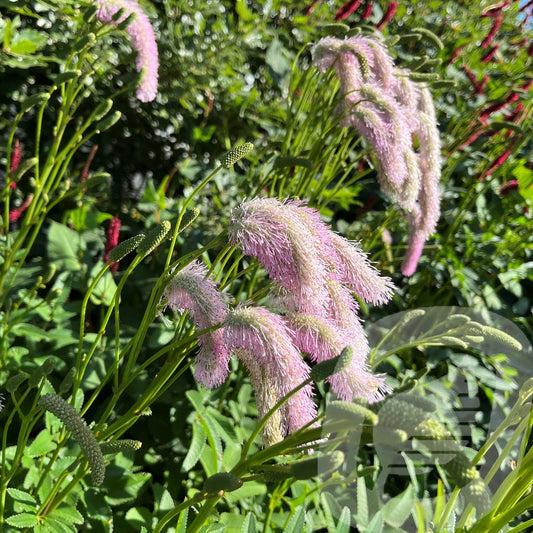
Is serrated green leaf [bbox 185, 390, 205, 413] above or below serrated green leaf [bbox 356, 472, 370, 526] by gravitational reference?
below

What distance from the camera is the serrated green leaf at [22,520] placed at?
894mm

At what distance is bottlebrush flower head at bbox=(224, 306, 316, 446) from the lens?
0.71m

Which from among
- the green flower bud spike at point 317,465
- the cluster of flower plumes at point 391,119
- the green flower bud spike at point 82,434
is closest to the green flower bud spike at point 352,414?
the green flower bud spike at point 317,465

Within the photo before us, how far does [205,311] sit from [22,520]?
1.52 ft

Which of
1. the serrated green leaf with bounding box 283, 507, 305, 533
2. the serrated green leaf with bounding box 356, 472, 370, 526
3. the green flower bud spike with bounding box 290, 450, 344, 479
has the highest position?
the green flower bud spike with bounding box 290, 450, 344, 479

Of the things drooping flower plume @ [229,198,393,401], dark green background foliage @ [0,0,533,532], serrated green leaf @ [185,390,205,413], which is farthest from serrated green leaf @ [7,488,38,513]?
drooping flower plume @ [229,198,393,401]

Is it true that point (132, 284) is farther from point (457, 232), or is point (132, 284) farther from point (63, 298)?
point (457, 232)

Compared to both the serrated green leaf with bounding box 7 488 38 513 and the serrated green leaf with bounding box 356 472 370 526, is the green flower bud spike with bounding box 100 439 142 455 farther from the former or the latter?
the serrated green leaf with bounding box 356 472 370 526

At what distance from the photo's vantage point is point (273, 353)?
0.72 m

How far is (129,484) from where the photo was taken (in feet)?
4.02

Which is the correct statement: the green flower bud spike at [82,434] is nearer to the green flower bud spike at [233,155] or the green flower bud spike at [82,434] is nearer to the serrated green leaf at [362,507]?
the green flower bud spike at [233,155]

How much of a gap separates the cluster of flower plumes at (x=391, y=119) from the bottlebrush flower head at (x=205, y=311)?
526mm

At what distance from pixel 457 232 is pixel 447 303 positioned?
0.30 metres

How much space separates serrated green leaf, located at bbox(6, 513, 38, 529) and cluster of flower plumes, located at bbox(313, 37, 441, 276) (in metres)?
0.86
